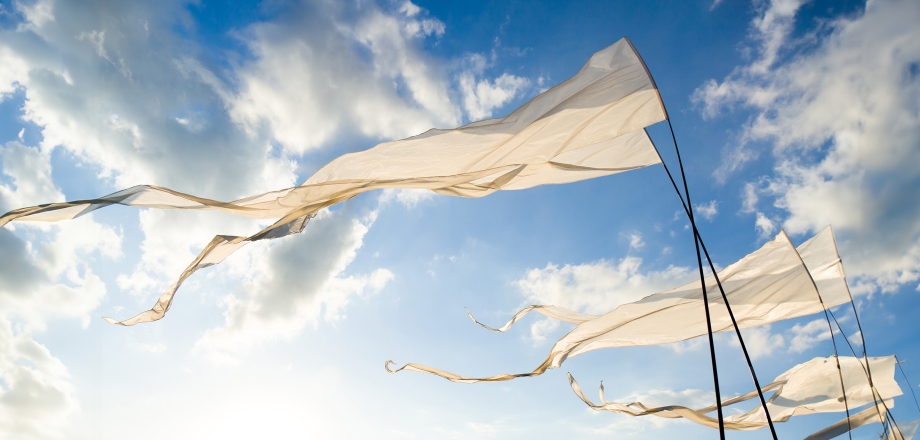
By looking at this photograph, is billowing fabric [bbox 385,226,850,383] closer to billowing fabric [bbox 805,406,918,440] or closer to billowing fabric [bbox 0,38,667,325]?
billowing fabric [bbox 805,406,918,440]

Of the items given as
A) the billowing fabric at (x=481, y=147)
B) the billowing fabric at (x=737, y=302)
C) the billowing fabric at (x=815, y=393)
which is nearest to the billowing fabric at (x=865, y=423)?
the billowing fabric at (x=815, y=393)

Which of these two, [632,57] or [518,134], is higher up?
[632,57]

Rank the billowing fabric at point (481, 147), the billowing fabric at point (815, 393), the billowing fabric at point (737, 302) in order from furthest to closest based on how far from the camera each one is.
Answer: the billowing fabric at point (815, 393) → the billowing fabric at point (737, 302) → the billowing fabric at point (481, 147)

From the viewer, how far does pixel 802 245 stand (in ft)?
22.2

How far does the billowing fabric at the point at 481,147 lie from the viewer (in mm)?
4121

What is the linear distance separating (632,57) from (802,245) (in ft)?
15.3

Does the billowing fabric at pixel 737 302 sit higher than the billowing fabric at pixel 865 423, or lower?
higher

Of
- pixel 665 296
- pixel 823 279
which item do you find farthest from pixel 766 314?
pixel 665 296

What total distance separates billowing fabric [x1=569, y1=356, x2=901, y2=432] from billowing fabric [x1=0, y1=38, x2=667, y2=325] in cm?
471

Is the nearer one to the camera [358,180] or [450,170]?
[358,180]

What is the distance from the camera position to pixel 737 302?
6.55m

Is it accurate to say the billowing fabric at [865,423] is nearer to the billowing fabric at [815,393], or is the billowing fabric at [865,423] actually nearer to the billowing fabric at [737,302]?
the billowing fabric at [815,393]

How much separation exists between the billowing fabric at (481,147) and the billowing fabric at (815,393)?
471cm

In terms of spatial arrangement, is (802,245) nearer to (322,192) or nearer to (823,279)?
(823,279)
